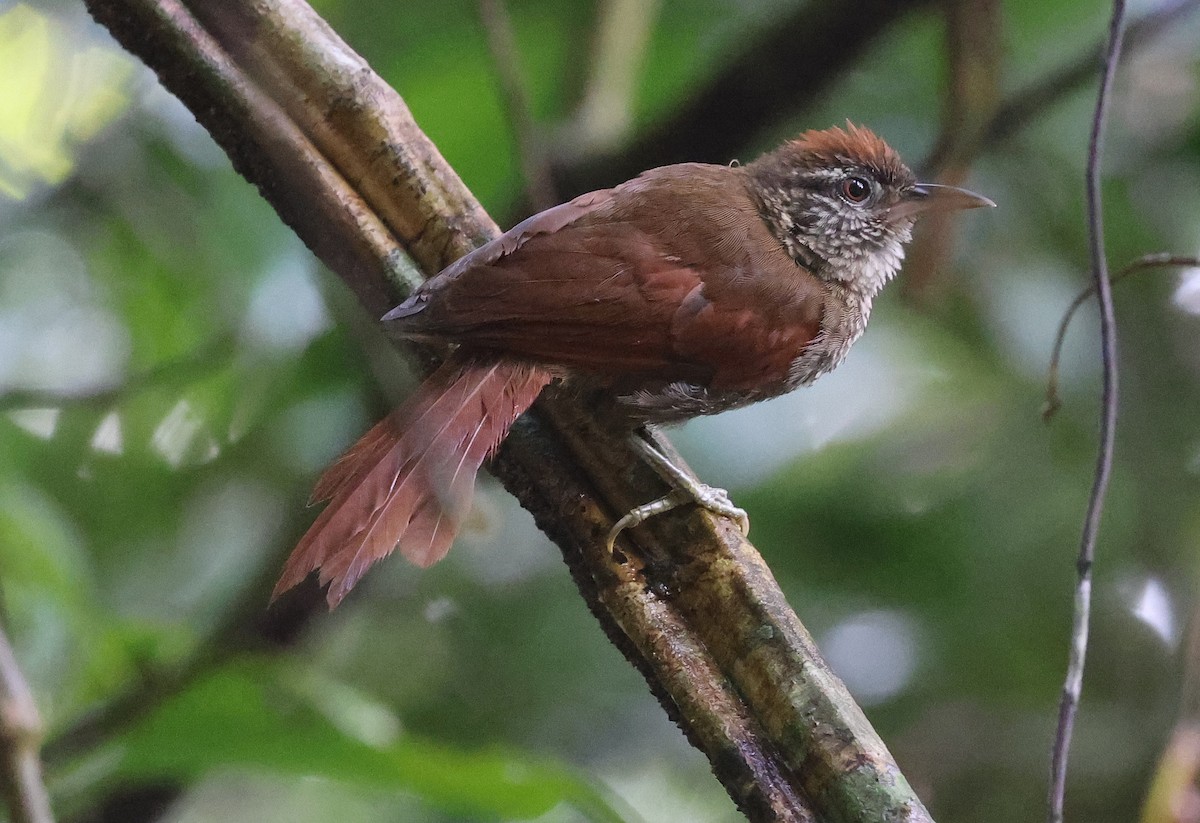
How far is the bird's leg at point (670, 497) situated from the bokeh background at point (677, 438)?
0.80 m

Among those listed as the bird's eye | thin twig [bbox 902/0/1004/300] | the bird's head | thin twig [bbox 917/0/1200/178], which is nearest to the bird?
the bird's head

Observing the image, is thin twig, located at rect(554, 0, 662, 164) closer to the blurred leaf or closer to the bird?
the bird

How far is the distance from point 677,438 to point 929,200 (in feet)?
2.51

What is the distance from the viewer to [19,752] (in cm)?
138

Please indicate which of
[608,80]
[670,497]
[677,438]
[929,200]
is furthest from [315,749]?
[608,80]

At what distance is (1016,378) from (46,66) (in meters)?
2.65

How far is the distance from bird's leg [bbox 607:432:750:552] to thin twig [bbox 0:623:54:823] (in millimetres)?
750

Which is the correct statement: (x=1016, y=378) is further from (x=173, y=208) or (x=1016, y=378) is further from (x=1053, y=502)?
(x=173, y=208)

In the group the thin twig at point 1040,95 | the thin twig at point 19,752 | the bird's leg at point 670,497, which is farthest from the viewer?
the thin twig at point 1040,95

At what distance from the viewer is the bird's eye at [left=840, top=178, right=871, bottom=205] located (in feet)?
Answer: 7.32

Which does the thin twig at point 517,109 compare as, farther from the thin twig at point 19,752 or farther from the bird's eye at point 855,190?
the thin twig at point 19,752

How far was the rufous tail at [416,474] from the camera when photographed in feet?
4.79

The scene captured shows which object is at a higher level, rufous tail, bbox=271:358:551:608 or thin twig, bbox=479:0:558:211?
thin twig, bbox=479:0:558:211

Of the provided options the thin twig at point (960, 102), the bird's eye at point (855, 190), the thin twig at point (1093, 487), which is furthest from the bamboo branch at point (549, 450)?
the thin twig at point (960, 102)
